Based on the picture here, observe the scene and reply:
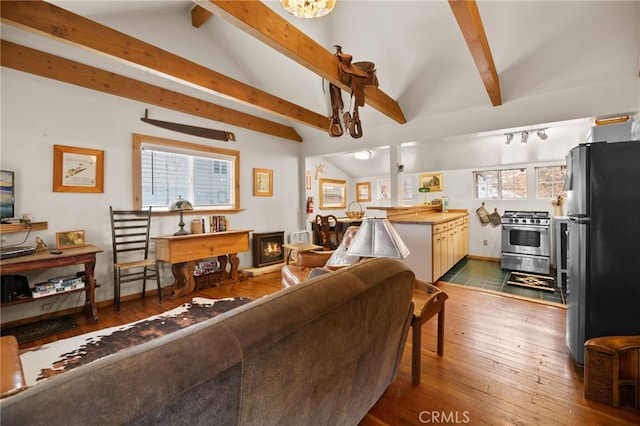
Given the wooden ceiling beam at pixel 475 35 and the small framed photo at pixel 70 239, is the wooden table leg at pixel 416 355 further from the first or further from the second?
the small framed photo at pixel 70 239

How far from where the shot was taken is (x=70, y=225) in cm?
305

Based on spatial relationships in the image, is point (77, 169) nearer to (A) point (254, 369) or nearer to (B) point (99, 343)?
(B) point (99, 343)

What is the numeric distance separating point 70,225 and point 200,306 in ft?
5.56

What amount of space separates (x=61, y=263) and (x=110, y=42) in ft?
6.94

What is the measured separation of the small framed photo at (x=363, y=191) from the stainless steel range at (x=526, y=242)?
3.52 m

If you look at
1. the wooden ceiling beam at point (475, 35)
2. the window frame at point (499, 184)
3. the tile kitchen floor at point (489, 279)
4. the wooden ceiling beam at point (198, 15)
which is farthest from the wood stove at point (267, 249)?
the window frame at point (499, 184)

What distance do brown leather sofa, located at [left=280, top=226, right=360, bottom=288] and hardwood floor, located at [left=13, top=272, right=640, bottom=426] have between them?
0.92 m

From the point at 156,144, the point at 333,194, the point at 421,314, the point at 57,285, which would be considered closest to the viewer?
the point at 421,314

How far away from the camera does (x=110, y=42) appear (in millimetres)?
2531

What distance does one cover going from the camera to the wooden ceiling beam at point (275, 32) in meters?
1.82

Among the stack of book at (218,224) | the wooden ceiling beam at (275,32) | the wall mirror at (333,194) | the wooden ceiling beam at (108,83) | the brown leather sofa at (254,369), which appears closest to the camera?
the brown leather sofa at (254,369)

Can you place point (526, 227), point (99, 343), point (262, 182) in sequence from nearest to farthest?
point (99, 343) → point (526, 227) → point (262, 182)

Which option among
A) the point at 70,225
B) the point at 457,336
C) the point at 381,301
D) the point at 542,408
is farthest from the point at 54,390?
the point at 70,225

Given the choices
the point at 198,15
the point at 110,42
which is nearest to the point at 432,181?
the point at 198,15
